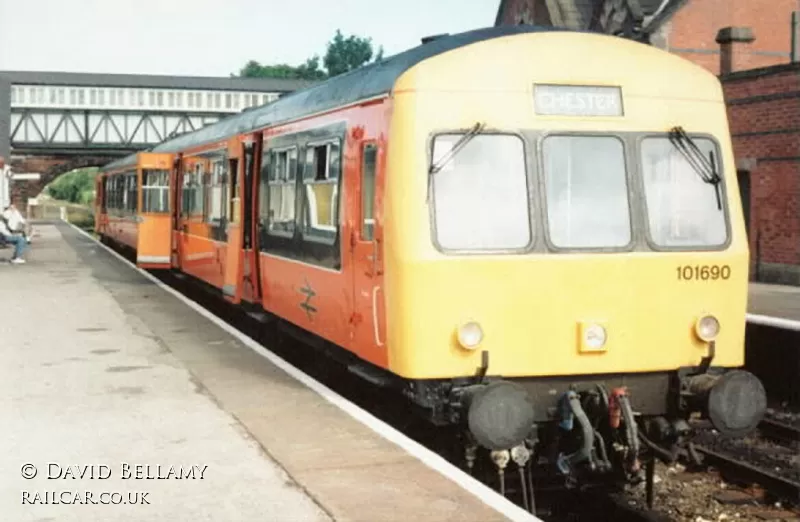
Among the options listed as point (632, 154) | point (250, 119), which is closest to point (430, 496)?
point (632, 154)

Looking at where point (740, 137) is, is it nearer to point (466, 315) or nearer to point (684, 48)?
point (684, 48)

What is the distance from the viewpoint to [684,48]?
27.9m

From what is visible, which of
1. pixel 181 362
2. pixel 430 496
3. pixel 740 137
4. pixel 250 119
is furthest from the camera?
pixel 740 137

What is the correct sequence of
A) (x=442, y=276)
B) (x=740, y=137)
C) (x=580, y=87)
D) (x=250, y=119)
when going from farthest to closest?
(x=740, y=137) < (x=250, y=119) < (x=580, y=87) < (x=442, y=276)

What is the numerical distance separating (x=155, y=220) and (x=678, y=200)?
15.9 meters

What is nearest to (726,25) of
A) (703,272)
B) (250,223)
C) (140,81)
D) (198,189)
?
(198,189)

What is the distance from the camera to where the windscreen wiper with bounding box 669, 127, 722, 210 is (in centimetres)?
769

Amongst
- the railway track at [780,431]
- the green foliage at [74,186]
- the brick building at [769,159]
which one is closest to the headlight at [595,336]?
the railway track at [780,431]

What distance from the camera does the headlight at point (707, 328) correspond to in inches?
296

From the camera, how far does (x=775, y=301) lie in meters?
17.5

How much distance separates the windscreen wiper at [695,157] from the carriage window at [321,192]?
8.70ft

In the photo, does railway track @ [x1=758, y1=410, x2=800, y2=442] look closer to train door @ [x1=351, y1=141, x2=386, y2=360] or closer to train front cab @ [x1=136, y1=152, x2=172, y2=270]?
train door @ [x1=351, y1=141, x2=386, y2=360]

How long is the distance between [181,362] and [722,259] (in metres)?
5.15

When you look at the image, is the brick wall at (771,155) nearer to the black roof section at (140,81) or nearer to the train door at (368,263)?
the train door at (368,263)
